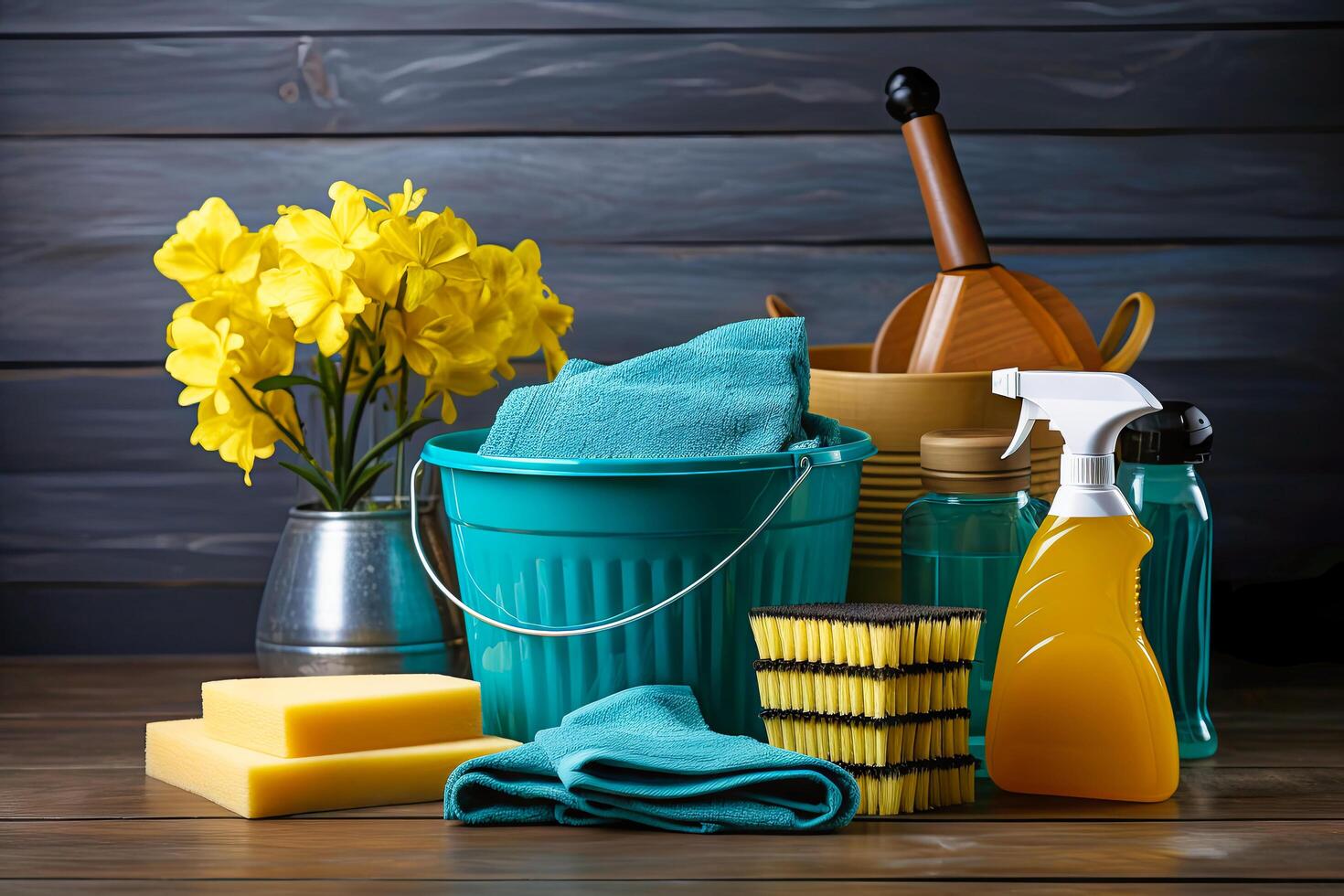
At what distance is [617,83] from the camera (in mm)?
1216

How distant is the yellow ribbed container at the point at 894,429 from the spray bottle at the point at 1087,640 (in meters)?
0.15

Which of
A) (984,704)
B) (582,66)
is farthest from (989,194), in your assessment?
(984,704)

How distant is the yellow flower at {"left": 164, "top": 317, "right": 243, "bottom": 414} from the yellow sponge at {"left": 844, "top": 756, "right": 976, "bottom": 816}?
1.55 ft

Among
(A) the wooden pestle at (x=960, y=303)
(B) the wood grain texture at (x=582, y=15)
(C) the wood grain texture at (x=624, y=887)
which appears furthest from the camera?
(B) the wood grain texture at (x=582, y=15)

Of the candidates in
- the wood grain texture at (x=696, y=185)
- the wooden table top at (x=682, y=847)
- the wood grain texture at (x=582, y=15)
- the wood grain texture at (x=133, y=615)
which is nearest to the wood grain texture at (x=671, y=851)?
the wooden table top at (x=682, y=847)

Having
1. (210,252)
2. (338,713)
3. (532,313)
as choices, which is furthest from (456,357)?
(338,713)

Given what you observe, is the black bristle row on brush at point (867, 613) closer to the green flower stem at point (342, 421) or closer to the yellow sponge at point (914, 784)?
the yellow sponge at point (914, 784)

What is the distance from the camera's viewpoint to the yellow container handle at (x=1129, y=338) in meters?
1.00

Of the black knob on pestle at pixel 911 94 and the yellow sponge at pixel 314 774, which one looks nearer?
the yellow sponge at pixel 314 774

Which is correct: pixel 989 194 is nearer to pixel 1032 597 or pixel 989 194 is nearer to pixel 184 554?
pixel 1032 597

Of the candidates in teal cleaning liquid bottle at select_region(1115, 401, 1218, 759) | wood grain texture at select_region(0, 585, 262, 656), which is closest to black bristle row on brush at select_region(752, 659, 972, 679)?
teal cleaning liquid bottle at select_region(1115, 401, 1218, 759)

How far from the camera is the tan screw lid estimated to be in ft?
2.68

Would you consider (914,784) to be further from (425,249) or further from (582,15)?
(582,15)

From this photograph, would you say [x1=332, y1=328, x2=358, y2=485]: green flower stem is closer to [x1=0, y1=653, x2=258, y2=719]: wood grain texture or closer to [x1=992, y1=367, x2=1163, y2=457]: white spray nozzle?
[x1=0, y1=653, x2=258, y2=719]: wood grain texture
